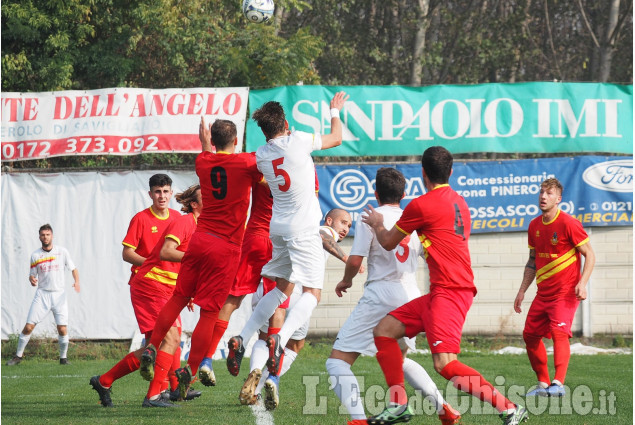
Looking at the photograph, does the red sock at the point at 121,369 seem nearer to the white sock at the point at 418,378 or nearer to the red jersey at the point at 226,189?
the red jersey at the point at 226,189

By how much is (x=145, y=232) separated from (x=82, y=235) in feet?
22.0

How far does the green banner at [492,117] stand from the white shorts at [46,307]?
5259 millimetres

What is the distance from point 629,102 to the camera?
50.7ft

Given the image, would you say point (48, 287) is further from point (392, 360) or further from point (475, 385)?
point (475, 385)

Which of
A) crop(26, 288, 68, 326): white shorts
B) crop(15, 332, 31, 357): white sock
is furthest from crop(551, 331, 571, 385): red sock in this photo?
crop(15, 332, 31, 357): white sock

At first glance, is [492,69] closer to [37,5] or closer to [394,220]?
[37,5]

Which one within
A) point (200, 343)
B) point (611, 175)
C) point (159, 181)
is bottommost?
point (200, 343)

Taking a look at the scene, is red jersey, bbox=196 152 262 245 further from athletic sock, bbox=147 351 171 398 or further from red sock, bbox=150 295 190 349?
athletic sock, bbox=147 351 171 398

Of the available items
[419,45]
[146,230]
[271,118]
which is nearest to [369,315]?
[271,118]

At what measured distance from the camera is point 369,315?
6.98 meters

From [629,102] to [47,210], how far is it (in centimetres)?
1037

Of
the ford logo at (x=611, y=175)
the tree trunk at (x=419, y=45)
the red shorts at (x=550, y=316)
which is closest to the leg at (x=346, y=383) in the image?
the red shorts at (x=550, y=316)

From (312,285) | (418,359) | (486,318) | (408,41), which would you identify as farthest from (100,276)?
(408,41)

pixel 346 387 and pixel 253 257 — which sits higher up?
pixel 253 257
